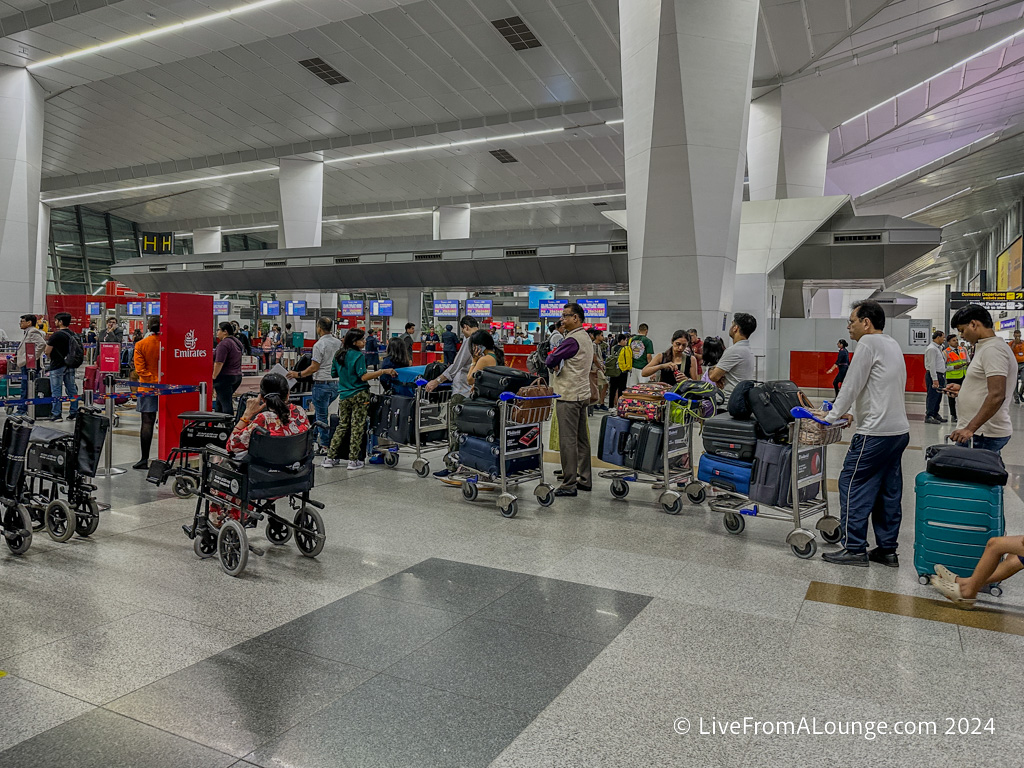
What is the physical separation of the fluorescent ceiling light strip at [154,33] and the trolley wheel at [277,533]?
13.3 meters

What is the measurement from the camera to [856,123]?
26.0m

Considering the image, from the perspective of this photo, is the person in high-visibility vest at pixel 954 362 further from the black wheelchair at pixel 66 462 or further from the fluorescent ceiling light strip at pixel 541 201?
the fluorescent ceiling light strip at pixel 541 201

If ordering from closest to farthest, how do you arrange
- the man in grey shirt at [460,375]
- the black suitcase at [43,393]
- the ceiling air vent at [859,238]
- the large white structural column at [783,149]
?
the man in grey shirt at [460,375] < the black suitcase at [43,393] < the ceiling air vent at [859,238] < the large white structural column at [783,149]

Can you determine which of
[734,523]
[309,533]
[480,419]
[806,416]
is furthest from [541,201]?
[309,533]

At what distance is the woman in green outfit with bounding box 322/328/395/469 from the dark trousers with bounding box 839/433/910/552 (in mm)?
5296

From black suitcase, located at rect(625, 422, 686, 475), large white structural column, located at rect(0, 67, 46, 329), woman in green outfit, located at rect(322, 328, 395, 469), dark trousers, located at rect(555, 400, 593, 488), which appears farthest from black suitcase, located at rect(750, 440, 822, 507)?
large white structural column, located at rect(0, 67, 46, 329)

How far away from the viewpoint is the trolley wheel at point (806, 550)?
5.34m

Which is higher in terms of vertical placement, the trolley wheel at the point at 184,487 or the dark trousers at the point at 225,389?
the dark trousers at the point at 225,389

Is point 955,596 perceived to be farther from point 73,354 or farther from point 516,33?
point 516,33

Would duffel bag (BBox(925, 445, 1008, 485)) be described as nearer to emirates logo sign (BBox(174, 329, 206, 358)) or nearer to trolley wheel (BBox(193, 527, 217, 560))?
trolley wheel (BBox(193, 527, 217, 560))

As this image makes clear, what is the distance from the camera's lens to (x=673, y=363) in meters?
8.59

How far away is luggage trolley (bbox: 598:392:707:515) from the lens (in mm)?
6855

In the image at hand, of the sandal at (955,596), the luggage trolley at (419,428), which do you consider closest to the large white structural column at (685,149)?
the luggage trolley at (419,428)

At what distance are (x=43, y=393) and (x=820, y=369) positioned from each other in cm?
1933
